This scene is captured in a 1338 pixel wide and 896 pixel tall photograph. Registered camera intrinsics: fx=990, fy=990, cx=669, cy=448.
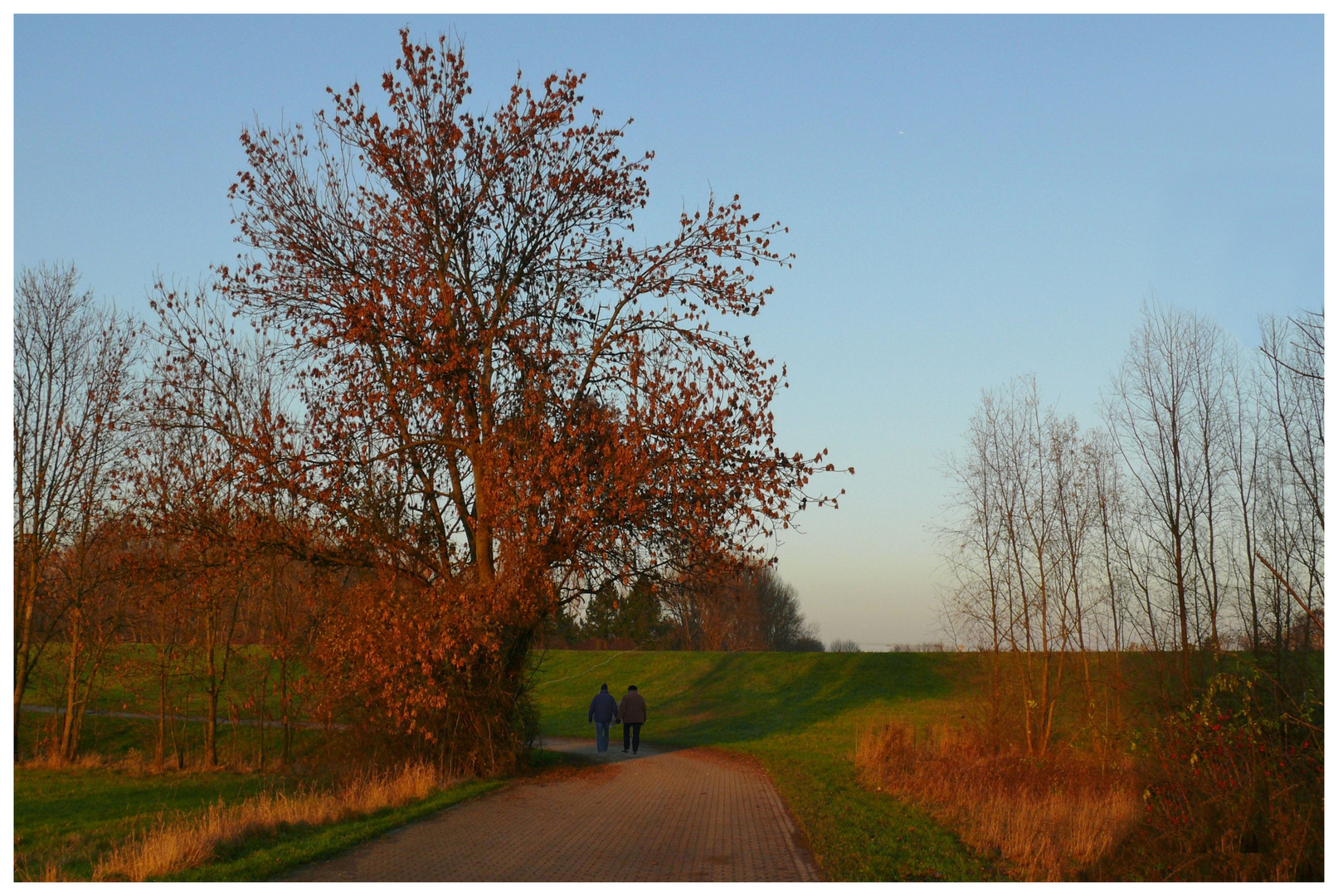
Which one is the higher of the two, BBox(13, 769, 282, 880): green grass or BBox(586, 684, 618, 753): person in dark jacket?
BBox(586, 684, 618, 753): person in dark jacket

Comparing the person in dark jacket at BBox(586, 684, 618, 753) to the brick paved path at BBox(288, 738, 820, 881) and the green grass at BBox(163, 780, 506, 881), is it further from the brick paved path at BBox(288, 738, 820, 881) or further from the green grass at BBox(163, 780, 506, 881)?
the green grass at BBox(163, 780, 506, 881)

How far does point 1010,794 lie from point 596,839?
764cm

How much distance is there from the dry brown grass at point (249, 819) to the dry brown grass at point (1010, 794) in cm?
797

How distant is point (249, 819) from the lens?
11.6 meters

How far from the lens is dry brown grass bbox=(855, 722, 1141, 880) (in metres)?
11.3

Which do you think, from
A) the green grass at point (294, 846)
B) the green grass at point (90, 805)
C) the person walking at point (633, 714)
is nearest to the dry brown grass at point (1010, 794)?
the person walking at point (633, 714)

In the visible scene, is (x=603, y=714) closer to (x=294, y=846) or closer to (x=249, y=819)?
(x=249, y=819)

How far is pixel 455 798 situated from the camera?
15.0m

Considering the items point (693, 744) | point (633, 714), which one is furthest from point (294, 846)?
point (693, 744)

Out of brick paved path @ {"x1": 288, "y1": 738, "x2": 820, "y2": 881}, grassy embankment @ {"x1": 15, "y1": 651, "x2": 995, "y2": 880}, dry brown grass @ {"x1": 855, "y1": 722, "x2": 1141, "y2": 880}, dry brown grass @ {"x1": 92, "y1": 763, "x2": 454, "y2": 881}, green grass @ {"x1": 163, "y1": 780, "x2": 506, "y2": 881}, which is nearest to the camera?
green grass @ {"x1": 163, "y1": 780, "x2": 506, "y2": 881}

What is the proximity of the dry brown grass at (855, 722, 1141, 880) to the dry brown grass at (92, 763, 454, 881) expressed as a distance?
7.97 meters

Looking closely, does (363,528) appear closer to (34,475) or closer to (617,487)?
(617,487)

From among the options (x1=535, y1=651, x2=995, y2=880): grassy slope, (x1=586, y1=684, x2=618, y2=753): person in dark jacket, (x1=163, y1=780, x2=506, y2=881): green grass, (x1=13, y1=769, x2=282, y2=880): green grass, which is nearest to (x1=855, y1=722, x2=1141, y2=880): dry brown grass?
(x1=535, y1=651, x2=995, y2=880): grassy slope

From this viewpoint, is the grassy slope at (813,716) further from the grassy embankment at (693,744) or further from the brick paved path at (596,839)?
the brick paved path at (596,839)
